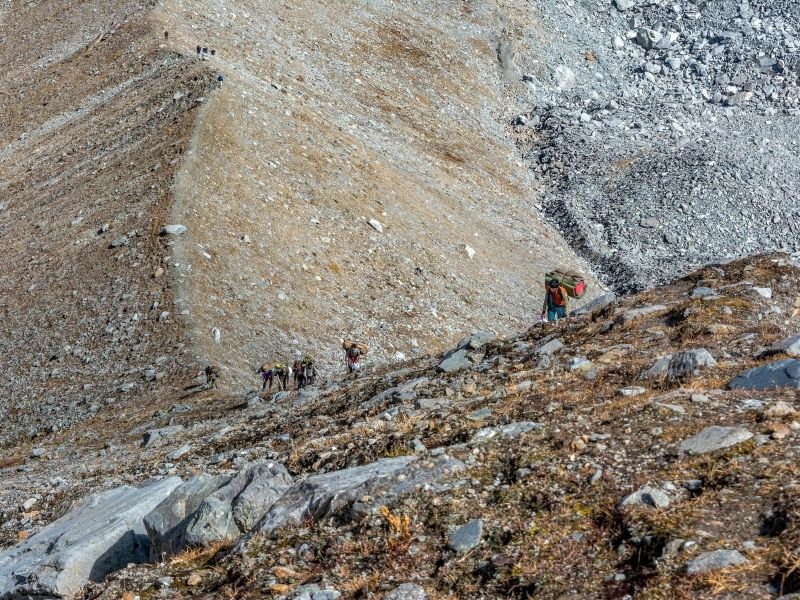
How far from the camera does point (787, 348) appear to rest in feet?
39.0

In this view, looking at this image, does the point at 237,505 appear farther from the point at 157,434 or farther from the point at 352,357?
the point at 352,357

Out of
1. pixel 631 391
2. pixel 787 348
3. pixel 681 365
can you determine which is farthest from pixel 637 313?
pixel 631 391

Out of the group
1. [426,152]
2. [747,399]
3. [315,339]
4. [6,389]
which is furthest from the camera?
[426,152]

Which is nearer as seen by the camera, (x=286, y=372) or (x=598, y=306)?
(x=598, y=306)

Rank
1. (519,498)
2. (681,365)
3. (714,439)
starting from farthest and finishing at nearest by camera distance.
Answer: (681,365), (714,439), (519,498)

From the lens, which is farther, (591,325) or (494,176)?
(494,176)

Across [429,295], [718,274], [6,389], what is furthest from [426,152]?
[718,274]

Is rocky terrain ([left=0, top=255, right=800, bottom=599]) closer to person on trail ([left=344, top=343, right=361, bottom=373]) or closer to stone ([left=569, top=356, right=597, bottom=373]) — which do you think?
stone ([left=569, top=356, right=597, bottom=373])

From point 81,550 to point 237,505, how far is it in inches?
77.2

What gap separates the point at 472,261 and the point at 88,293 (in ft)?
50.3

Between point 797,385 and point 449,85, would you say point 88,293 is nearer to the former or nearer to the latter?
point 797,385

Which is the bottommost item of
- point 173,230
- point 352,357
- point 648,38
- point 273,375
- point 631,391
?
point 352,357

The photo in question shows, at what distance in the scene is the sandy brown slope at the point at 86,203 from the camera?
27828mm

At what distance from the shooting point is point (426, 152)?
156 feet
